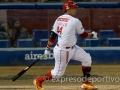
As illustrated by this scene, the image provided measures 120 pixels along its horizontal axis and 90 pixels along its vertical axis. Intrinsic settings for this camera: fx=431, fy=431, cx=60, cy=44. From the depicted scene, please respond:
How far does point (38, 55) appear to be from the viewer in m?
14.3

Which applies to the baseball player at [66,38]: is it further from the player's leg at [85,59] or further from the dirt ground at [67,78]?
the dirt ground at [67,78]

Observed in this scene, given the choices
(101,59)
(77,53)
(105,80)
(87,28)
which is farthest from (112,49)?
(77,53)

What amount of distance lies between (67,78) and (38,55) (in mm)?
2966

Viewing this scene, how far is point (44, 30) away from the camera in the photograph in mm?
16031

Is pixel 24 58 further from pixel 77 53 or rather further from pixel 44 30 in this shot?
pixel 77 53

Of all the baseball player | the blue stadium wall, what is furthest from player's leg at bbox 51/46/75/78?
the blue stadium wall

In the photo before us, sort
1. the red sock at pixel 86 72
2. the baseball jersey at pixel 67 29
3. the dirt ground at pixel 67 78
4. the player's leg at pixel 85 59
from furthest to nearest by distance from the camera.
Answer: the dirt ground at pixel 67 78, the red sock at pixel 86 72, the player's leg at pixel 85 59, the baseball jersey at pixel 67 29

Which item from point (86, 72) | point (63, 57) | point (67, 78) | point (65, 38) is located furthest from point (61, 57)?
point (67, 78)

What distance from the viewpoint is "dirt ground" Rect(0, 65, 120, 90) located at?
9.65m

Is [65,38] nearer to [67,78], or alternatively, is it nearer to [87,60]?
[87,60]

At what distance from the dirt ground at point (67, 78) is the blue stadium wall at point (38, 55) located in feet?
1.10

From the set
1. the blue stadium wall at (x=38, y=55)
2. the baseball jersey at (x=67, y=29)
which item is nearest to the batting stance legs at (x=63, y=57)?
the baseball jersey at (x=67, y=29)

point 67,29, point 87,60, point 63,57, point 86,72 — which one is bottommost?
point 86,72

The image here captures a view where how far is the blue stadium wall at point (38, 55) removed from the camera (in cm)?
1438
